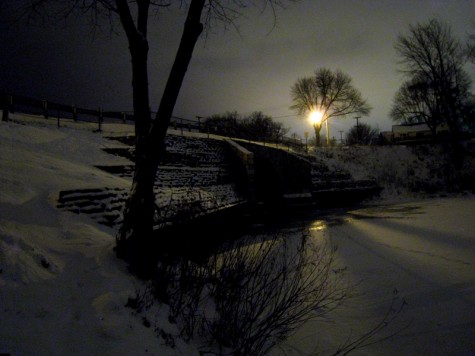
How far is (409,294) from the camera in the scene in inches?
246

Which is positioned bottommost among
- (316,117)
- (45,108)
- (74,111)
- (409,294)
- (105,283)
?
(409,294)

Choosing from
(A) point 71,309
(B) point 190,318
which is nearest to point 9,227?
(A) point 71,309

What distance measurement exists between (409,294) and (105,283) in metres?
5.83

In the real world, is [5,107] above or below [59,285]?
above

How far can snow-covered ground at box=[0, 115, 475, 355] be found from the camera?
9.84 feet

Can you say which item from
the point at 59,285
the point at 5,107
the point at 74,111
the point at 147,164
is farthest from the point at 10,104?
the point at 59,285

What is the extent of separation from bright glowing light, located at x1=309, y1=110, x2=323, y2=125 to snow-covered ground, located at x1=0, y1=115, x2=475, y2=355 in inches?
1386

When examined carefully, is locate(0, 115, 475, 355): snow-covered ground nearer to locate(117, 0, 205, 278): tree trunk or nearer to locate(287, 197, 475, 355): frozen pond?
locate(287, 197, 475, 355): frozen pond

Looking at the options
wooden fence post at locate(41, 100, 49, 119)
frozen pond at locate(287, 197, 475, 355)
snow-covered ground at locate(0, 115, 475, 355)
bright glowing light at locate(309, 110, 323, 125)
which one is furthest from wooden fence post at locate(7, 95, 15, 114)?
bright glowing light at locate(309, 110, 323, 125)

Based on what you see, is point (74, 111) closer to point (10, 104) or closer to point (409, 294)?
point (10, 104)

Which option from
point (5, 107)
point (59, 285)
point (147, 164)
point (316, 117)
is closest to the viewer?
point (59, 285)

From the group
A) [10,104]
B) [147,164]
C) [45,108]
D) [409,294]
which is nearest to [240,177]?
[45,108]

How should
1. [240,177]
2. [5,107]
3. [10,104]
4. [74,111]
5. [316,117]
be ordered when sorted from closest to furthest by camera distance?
1. [5,107]
2. [10,104]
3. [74,111]
4. [240,177]
5. [316,117]

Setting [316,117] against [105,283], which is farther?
[316,117]
